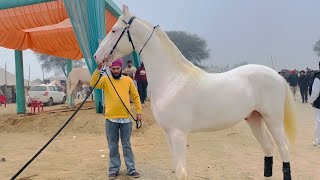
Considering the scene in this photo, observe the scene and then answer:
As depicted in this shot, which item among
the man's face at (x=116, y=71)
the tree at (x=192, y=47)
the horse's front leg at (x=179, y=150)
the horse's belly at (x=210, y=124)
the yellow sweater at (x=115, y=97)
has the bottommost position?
the horse's front leg at (x=179, y=150)

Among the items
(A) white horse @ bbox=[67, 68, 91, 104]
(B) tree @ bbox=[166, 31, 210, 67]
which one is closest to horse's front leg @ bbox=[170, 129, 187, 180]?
(A) white horse @ bbox=[67, 68, 91, 104]

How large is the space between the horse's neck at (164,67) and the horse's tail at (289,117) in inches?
50.5

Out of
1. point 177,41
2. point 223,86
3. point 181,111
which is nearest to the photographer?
point 181,111

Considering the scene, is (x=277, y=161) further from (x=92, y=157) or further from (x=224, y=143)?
(x=92, y=157)

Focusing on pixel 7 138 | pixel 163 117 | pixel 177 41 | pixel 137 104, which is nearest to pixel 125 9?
pixel 163 117

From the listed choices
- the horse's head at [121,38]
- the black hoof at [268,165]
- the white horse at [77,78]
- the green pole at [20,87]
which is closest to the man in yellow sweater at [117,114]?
the horse's head at [121,38]

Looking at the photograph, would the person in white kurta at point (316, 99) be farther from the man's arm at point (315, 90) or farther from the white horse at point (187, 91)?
the white horse at point (187, 91)

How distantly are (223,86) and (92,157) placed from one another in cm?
345

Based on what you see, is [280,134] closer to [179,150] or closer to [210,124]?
[210,124]

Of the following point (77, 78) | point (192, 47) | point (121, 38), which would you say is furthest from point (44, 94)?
point (192, 47)

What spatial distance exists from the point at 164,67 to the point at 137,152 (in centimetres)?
335

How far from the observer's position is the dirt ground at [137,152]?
506 centimetres

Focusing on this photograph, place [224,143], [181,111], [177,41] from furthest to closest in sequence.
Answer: [177,41], [224,143], [181,111]

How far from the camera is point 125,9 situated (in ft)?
11.9
